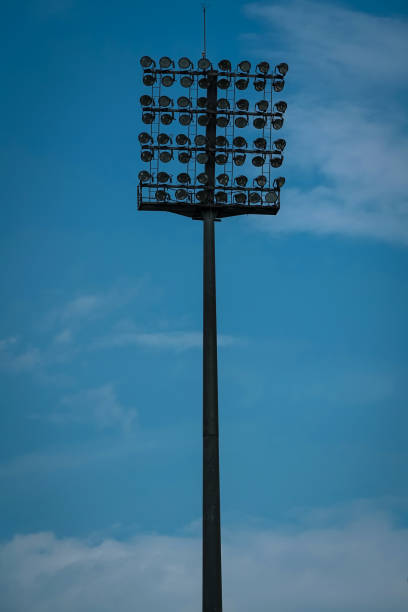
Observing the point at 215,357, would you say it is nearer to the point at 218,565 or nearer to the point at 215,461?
the point at 215,461

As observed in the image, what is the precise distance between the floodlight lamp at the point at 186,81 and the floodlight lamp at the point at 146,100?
1198 millimetres

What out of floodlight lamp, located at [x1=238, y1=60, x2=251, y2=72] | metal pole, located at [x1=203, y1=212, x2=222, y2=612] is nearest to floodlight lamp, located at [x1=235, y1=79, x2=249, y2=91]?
floodlight lamp, located at [x1=238, y1=60, x2=251, y2=72]

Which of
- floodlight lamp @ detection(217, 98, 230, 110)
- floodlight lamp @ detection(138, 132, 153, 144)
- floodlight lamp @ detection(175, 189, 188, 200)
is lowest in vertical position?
floodlight lamp @ detection(175, 189, 188, 200)

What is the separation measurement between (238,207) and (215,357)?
17.7 ft

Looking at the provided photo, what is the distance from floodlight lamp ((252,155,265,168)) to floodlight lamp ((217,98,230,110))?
199 centimetres

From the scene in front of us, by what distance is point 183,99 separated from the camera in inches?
1658

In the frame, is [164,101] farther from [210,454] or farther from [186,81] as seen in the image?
[210,454]

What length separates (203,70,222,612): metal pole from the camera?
37469mm

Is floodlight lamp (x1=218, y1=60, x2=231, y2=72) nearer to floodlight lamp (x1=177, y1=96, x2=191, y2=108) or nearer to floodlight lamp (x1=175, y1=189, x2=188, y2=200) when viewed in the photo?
floodlight lamp (x1=177, y1=96, x2=191, y2=108)

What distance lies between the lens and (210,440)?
38719 millimetres

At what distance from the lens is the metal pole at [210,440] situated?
37469 millimetres

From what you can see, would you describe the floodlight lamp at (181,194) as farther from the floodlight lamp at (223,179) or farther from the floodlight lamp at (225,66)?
the floodlight lamp at (225,66)

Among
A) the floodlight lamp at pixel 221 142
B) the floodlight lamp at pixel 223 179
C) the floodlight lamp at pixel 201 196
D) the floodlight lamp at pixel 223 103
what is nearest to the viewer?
the floodlight lamp at pixel 201 196

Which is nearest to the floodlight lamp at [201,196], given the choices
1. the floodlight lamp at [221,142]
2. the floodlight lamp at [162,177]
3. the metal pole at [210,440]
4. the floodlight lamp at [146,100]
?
the metal pole at [210,440]
